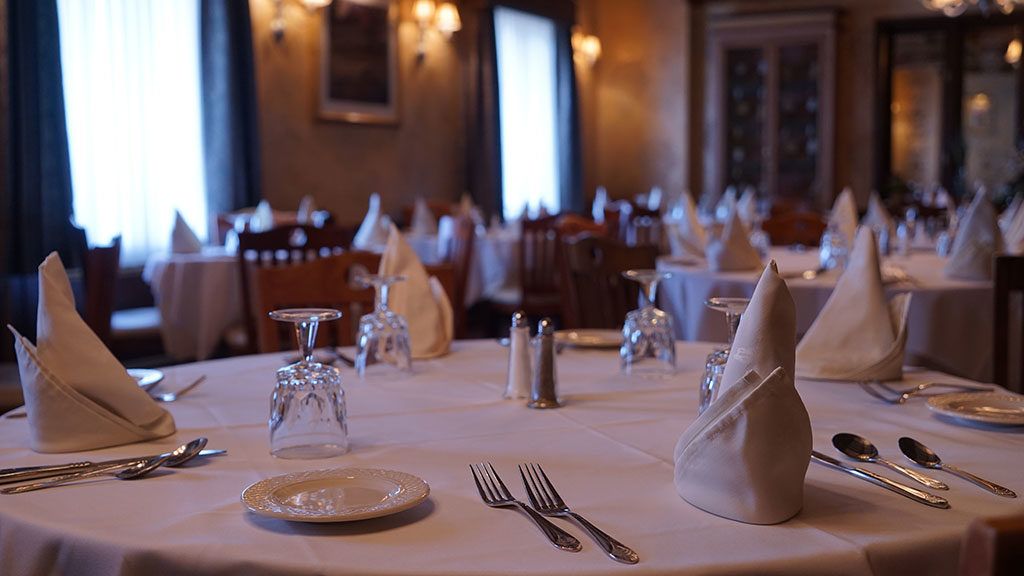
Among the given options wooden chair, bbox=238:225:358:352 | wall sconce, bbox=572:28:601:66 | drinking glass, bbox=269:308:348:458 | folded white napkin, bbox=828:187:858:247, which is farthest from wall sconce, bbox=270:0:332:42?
drinking glass, bbox=269:308:348:458

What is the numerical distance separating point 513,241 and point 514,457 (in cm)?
480

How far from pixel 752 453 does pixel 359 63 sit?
24.4 feet

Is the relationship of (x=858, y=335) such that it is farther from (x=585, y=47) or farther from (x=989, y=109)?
(x=989, y=109)

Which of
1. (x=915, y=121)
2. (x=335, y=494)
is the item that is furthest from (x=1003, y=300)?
(x=915, y=121)

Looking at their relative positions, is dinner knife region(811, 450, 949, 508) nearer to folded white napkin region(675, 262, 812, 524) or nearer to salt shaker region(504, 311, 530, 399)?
folded white napkin region(675, 262, 812, 524)

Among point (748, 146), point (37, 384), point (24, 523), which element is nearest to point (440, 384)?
point (37, 384)

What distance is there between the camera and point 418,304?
79.9 inches

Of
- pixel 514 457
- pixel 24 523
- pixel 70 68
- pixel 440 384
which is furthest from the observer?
pixel 70 68

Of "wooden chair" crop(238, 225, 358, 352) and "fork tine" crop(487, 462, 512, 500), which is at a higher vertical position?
"wooden chair" crop(238, 225, 358, 352)

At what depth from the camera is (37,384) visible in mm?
1307

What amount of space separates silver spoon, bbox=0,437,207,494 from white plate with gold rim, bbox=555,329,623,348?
976mm

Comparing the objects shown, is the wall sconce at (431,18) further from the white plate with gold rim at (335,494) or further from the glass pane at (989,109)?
the white plate with gold rim at (335,494)

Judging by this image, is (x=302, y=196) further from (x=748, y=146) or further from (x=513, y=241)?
(x=748, y=146)

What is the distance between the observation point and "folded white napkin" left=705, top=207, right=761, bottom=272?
3.51m
